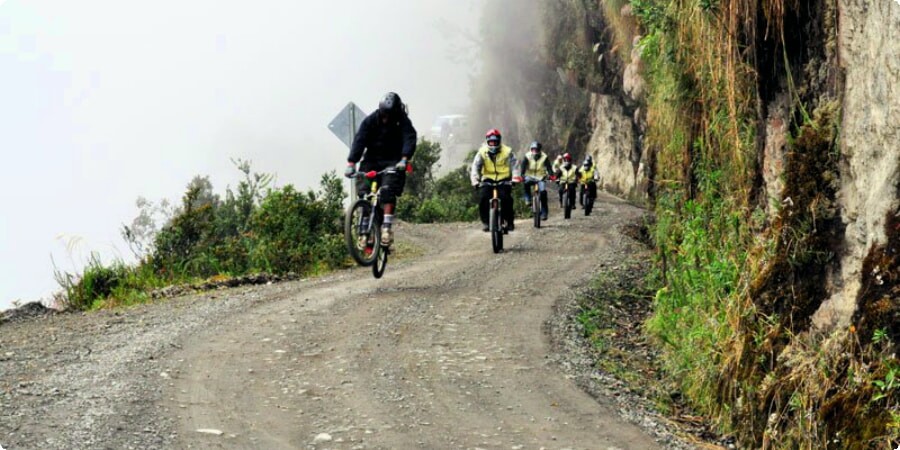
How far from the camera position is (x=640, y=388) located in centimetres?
852

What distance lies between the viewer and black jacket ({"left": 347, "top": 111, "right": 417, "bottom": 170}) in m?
12.8

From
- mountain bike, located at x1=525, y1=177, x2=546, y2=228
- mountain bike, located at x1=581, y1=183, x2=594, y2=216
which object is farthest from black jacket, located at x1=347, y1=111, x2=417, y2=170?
mountain bike, located at x1=581, y1=183, x2=594, y2=216

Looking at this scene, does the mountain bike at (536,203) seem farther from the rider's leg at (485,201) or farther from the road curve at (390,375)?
the road curve at (390,375)

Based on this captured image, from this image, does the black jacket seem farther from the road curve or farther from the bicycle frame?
the road curve

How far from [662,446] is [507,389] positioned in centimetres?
143

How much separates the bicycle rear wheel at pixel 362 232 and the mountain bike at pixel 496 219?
4203 mm

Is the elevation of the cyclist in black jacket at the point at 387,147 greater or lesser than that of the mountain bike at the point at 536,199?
greater

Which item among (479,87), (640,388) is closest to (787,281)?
(640,388)

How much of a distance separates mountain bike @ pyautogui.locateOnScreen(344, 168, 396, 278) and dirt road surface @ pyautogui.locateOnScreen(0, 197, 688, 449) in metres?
0.42

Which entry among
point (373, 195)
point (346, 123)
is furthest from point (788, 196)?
point (346, 123)

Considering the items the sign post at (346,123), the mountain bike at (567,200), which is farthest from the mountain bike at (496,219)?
the mountain bike at (567,200)

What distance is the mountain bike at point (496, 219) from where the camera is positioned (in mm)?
17016

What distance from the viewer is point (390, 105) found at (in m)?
12.8

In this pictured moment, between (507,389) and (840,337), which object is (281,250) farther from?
(840,337)
